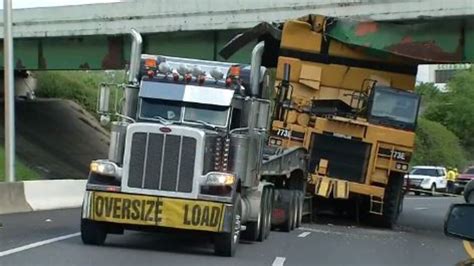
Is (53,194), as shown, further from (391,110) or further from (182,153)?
(182,153)

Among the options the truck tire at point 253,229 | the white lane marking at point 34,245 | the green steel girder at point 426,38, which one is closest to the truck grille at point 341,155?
the green steel girder at point 426,38

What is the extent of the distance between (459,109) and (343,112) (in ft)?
204

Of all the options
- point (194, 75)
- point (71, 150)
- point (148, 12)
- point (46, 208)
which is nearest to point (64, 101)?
point (71, 150)

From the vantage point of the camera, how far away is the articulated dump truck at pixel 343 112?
835 inches

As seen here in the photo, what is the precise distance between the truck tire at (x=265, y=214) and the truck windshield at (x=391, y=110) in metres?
5.08

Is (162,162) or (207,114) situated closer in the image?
(162,162)

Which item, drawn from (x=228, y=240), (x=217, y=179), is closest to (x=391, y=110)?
(x=217, y=179)

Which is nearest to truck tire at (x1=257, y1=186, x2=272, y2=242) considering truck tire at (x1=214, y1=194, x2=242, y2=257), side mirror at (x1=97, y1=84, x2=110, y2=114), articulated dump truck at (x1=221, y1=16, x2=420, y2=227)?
truck tire at (x1=214, y1=194, x2=242, y2=257)

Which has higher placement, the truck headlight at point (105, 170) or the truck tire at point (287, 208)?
the truck headlight at point (105, 170)

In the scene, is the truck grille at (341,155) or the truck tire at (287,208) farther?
the truck grille at (341,155)

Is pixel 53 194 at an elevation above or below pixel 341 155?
below

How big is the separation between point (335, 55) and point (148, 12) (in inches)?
410

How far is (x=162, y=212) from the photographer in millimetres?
13008

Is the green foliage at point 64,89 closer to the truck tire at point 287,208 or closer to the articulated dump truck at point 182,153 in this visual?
the truck tire at point 287,208
